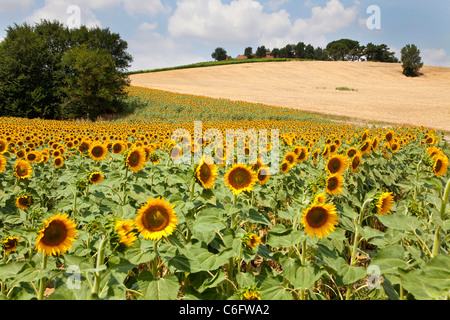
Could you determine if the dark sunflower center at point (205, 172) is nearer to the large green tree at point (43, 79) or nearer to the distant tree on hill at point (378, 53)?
the large green tree at point (43, 79)

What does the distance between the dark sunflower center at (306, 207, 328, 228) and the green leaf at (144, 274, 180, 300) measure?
1.04m

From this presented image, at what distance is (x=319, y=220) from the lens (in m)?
2.06

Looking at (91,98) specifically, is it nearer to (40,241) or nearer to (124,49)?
(124,49)

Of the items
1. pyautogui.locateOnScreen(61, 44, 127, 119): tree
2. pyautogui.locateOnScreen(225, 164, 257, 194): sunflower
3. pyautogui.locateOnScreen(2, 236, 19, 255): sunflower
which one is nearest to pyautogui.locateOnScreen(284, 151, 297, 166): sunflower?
pyautogui.locateOnScreen(225, 164, 257, 194): sunflower

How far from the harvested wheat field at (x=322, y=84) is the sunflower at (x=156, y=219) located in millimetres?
34014

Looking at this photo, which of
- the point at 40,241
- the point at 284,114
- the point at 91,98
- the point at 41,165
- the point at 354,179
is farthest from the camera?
the point at 91,98

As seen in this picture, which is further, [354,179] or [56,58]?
[56,58]

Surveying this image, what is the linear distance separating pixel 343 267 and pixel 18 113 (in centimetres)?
3809

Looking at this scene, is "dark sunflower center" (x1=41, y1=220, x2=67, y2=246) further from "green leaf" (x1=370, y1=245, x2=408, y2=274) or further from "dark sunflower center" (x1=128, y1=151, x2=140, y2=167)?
"green leaf" (x1=370, y1=245, x2=408, y2=274)

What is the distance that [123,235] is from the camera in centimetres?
183

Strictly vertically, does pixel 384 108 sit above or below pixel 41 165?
above

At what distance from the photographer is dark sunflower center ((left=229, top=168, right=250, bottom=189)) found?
2457 millimetres

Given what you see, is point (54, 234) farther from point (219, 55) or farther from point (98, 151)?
point (219, 55)
